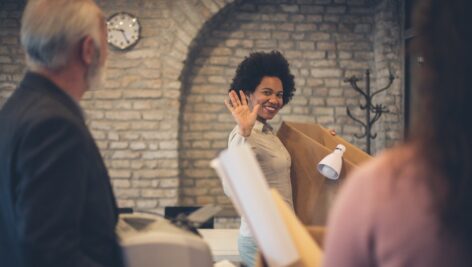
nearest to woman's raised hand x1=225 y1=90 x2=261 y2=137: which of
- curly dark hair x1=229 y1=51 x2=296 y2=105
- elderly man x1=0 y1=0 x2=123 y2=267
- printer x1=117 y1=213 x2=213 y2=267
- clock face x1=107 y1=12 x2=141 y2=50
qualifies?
curly dark hair x1=229 y1=51 x2=296 y2=105

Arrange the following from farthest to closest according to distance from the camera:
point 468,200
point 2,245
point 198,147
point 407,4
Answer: point 198,147 < point 407,4 < point 2,245 < point 468,200

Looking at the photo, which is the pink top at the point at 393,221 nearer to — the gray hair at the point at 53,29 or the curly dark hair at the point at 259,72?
the gray hair at the point at 53,29

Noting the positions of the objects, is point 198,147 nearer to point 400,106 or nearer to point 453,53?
point 400,106

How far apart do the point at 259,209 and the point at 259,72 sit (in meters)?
1.88

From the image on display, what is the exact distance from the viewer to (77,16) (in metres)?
1.15

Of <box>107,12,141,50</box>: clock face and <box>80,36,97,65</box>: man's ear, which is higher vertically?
<box>107,12,141,50</box>: clock face

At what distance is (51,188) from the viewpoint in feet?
3.33

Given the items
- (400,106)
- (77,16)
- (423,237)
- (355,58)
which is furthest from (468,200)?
(355,58)

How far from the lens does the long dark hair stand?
586 mm

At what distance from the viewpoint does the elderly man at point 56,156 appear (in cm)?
101

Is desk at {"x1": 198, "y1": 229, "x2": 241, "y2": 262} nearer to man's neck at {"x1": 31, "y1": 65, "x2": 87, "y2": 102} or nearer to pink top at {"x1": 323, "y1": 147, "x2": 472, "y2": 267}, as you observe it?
man's neck at {"x1": 31, "y1": 65, "x2": 87, "y2": 102}

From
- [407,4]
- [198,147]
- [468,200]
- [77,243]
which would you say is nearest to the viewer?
[468,200]

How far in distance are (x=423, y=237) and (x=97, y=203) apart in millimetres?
690

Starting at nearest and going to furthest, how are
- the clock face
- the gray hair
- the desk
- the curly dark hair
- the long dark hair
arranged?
the long dark hair
the gray hair
the curly dark hair
the desk
the clock face
